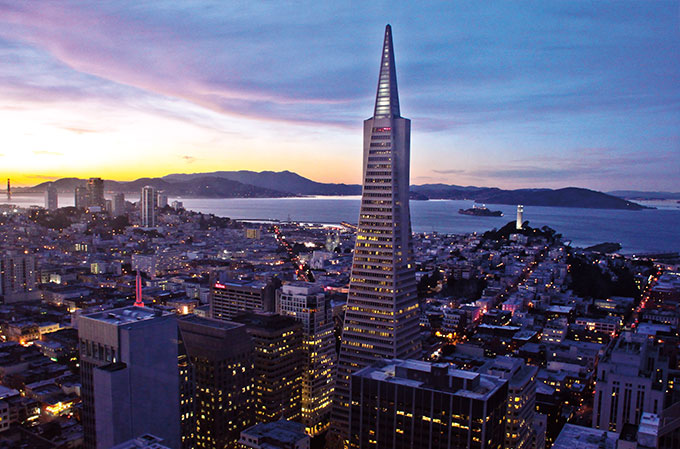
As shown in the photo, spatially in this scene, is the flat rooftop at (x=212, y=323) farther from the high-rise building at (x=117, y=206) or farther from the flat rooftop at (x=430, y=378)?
the high-rise building at (x=117, y=206)

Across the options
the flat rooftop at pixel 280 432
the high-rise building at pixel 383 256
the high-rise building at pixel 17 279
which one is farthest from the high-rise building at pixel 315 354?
A: the high-rise building at pixel 17 279

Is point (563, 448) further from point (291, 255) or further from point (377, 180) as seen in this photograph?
point (291, 255)

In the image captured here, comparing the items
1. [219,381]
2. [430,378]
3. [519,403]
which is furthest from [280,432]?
[519,403]

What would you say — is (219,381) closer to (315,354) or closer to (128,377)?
(128,377)

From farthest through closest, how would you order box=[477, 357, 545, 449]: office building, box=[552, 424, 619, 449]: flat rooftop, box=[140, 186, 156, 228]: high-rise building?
box=[140, 186, 156, 228]: high-rise building, box=[477, 357, 545, 449]: office building, box=[552, 424, 619, 449]: flat rooftop

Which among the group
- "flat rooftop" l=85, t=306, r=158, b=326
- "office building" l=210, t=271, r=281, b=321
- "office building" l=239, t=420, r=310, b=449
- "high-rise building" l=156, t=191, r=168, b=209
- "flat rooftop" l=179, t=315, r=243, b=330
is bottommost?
"office building" l=239, t=420, r=310, b=449

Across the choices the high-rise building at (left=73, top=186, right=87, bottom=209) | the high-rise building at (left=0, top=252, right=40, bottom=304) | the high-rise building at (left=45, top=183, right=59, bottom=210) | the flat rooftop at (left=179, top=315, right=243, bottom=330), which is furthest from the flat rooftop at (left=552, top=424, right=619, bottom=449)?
the high-rise building at (left=45, top=183, right=59, bottom=210)

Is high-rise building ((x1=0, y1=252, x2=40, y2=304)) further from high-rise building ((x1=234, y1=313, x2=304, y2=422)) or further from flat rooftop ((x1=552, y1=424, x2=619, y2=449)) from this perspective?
flat rooftop ((x1=552, y1=424, x2=619, y2=449))

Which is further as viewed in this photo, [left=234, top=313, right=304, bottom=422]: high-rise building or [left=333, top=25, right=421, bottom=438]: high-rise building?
[left=333, top=25, right=421, bottom=438]: high-rise building
